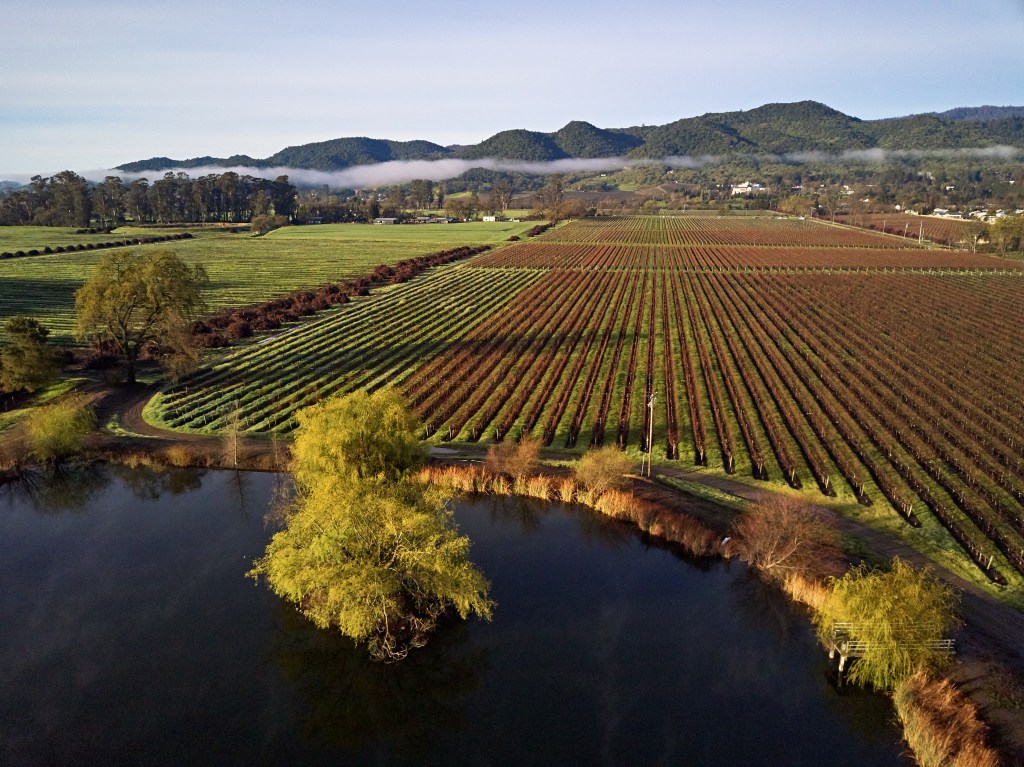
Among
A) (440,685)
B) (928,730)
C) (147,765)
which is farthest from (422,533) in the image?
(928,730)

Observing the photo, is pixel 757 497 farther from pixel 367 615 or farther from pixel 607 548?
pixel 367 615

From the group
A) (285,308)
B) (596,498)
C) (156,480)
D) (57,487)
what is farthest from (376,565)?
(285,308)

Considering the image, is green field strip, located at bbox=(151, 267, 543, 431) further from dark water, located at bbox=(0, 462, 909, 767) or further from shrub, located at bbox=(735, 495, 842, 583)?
shrub, located at bbox=(735, 495, 842, 583)

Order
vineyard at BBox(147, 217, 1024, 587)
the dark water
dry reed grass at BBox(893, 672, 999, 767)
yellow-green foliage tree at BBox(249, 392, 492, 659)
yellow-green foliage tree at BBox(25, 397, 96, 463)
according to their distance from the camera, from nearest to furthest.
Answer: dry reed grass at BBox(893, 672, 999, 767), the dark water, yellow-green foliage tree at BBox(249, 392, 492, 659), vineyard at BBox(147, 217, 1024, 587), yellow-green foliage tree at BBox(25, 397, 96, 463)

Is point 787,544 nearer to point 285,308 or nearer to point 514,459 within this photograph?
point 514,459

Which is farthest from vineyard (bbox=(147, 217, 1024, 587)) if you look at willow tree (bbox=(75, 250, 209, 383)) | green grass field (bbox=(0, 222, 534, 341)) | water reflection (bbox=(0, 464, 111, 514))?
green grass field (bbox=(0, 222, 534, 341))

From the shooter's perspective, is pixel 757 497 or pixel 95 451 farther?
pixel 95 451
